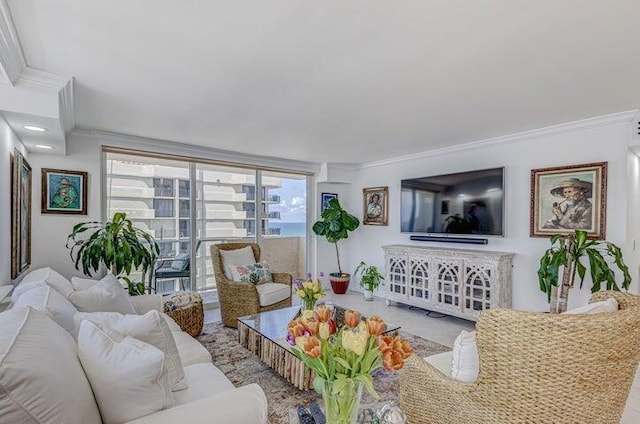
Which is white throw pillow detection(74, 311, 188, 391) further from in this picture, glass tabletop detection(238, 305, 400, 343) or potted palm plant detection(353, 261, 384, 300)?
potted palm plant detection(353, 261, 384, 300)

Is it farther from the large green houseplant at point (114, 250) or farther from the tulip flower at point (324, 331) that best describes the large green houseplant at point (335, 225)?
the tulip flower at point (324, 331)

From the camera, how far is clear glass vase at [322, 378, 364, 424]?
40.2 inches

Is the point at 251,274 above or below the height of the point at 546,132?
below

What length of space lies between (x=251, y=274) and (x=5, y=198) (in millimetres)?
2342

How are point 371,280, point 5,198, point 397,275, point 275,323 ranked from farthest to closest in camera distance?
point 371,280 < point 397,275 < point 275,323 < point 5,198

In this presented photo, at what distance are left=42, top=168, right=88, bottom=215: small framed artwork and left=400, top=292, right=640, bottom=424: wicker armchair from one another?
4.00m

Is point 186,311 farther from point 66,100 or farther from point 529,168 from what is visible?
point 529,168

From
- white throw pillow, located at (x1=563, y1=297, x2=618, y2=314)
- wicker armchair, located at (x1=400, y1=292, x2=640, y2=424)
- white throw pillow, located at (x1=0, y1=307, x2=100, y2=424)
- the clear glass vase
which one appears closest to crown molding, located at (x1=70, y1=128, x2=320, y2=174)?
white throw pillow, located at (x1=0, y1=307, x2=100, y2=424)

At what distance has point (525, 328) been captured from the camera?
1.22 metres

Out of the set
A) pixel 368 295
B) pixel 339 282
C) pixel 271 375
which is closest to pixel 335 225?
pixel 339 282

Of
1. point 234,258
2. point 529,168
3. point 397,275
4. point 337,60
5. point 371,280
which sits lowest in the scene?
point 371,280

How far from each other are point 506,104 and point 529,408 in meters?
2.35

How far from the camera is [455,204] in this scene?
168 inches

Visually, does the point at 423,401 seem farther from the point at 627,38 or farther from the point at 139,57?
the point at 139,57
